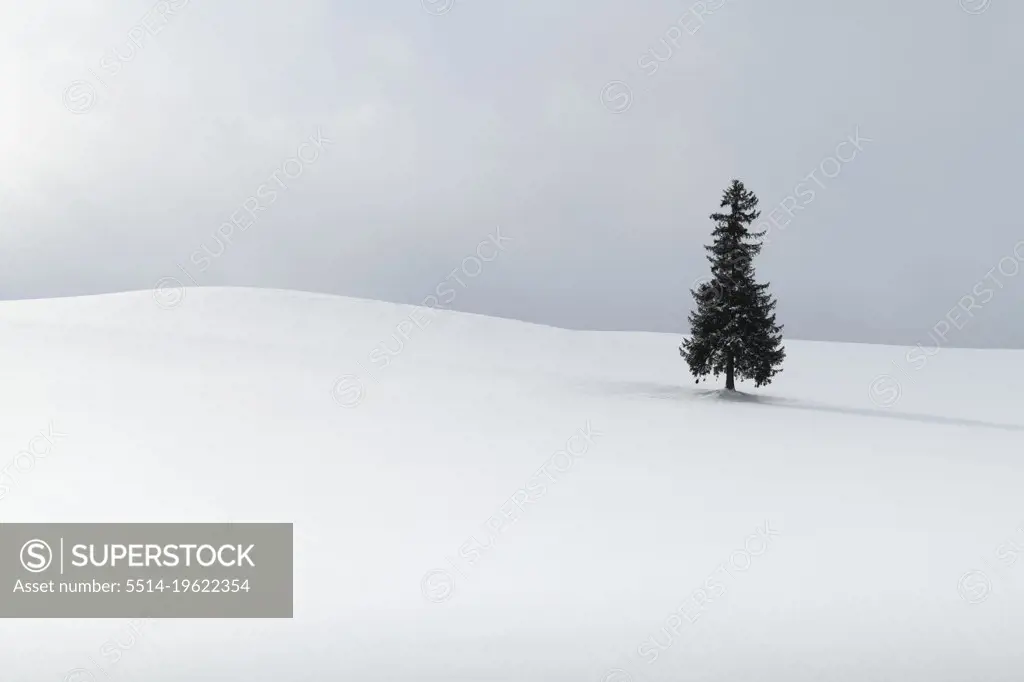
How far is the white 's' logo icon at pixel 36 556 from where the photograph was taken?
10672 mm

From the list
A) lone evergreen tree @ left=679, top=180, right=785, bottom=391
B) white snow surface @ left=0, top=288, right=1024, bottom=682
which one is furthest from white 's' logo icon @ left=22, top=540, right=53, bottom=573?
lone evergreen tree @ left=679, top=180, right=785, bottom=391

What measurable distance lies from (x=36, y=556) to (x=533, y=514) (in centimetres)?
802

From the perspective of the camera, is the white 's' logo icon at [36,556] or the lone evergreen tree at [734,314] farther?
the lone evergreen tree at [734,314]

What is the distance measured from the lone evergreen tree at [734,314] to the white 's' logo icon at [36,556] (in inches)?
887

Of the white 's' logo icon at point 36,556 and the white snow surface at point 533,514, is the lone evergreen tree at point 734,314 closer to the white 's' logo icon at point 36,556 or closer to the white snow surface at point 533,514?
the white snow surface at point 533,514

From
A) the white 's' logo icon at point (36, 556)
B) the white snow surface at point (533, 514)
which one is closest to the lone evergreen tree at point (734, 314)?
the white snow surface at point (533, 514)

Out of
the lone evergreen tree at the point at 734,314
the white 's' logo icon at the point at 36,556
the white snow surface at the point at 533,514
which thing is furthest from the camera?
the lone evergreen tree at the point at 734,314

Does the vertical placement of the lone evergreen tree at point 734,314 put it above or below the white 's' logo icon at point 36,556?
above

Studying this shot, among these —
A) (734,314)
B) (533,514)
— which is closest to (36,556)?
(533,514)

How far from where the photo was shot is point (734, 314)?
28.9m

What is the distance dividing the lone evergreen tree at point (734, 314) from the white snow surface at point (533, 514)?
1439 mm

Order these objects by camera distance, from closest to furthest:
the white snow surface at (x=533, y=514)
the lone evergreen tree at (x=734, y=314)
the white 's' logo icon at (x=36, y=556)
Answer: the white snow surface at (x=533, y=514) → the white 's' logo icon at (x=36, y=556) → the lone evergreen tree at (x=734, y=314)

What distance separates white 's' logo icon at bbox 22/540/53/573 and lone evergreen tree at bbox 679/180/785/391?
73.9 ft

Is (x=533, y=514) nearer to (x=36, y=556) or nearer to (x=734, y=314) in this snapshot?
(x=36, y=556)
